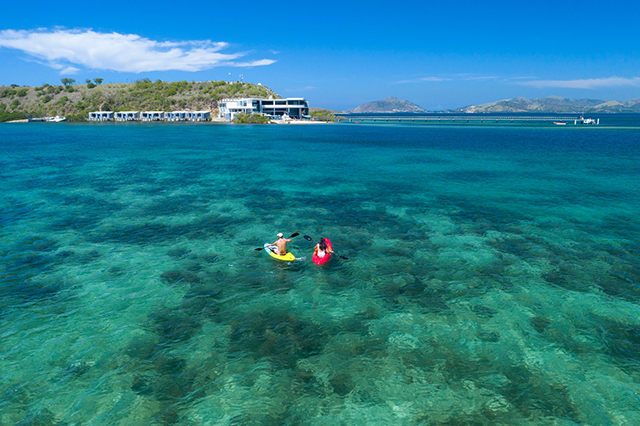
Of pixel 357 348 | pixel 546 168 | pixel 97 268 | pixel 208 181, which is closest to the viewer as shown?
pixel 357 348

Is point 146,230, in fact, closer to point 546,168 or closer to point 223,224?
point 223,224

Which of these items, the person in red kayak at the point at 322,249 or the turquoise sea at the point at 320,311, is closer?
the turquoise sea at the point at 320,311

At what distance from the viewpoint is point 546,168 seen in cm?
6334

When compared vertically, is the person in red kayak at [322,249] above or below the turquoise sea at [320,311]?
above

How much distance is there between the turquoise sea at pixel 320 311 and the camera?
517 inches

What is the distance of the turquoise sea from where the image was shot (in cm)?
1312

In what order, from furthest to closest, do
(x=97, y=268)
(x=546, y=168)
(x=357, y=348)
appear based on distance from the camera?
(x=546, y=168) < (x=97, y=268) < (x=357, y=348)

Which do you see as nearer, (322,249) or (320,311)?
(320,311)

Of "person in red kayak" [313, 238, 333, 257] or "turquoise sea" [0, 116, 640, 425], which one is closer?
"turquoise sea" [0, 116, 640, 425]

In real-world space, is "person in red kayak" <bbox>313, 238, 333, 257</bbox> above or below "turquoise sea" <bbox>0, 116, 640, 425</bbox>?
above

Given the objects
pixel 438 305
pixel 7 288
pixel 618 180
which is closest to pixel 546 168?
pixel 618 180

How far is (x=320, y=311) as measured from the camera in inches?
743

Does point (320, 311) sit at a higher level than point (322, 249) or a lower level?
lower

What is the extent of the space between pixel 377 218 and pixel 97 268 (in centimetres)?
2310
